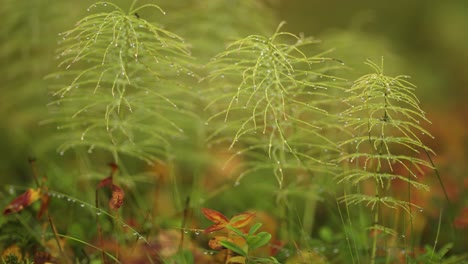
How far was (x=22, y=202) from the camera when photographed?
1.81 meters

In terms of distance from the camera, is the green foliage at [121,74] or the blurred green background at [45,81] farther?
the blurred green background at [45,81]

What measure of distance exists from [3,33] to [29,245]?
1.38 meters

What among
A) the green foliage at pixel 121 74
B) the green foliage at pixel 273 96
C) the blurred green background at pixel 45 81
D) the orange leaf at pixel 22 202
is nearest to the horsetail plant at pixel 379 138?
the green foliage at pixel 273 96

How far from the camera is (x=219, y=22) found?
288cm

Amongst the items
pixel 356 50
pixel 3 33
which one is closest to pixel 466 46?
pixel 356 50

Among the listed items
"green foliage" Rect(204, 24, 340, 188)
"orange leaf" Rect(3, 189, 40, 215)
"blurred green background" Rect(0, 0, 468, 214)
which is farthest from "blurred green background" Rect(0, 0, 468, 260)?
"orange leaf" Rect(3, 189, 40, 215)

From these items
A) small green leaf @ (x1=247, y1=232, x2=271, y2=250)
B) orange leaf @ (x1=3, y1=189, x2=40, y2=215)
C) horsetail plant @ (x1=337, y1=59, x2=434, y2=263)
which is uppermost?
horsetail plant @ (x1=337, y1=59, x2=434, y2=263)

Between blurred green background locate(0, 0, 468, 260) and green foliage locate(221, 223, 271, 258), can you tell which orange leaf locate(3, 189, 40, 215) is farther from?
green foliage locate(221, 223, 271, 258)

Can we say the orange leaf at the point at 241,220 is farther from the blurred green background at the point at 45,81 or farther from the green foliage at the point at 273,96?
the blurred green background at the point at 45,81

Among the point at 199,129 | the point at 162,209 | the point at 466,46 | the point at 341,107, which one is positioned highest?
the point at 466,46

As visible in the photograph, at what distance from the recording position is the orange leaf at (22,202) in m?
1.79

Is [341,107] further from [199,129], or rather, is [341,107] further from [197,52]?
[197,52]

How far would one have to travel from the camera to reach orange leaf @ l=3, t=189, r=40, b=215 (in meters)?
1.79

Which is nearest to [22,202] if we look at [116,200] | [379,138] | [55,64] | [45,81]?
[116,200]
